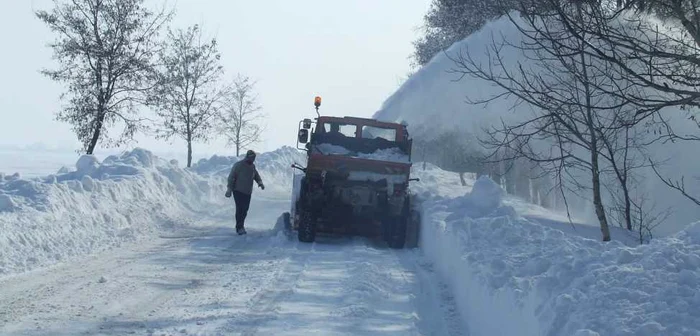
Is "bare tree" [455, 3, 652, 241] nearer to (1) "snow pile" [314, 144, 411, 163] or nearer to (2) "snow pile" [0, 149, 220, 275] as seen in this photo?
(1) "snow pile" [314, 144, 411, 163]

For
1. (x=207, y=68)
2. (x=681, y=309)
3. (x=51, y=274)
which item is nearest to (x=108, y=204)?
(x=51, y=274)

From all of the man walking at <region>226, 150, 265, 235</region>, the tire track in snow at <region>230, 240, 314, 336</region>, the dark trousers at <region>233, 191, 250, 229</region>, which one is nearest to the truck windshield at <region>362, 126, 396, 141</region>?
the man walking at <region>226, 150, 265, 235</region>

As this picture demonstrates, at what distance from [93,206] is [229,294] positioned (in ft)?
21.2

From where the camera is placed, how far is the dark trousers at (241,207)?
1407 centimetres

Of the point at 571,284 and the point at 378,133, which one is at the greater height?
the point at 378,133

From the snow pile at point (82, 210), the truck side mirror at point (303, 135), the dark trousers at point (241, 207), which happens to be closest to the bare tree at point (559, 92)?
the truck side mirror at point (303, 135)

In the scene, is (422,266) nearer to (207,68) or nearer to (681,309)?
(681,309)

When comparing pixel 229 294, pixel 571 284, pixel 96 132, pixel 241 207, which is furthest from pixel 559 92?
pixel 96 132

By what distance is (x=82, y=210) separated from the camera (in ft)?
42.7

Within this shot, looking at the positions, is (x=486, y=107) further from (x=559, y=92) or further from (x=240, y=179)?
(x=240, y=179)

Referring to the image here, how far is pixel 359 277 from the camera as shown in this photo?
937 centimetres

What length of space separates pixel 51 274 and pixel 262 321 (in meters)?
3.39

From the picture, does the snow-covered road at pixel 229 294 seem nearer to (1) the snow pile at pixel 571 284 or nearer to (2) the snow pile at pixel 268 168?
(1) the snow pile at pixel 571 284

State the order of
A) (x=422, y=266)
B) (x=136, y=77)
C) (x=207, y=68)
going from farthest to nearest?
(x=207, y=68), (x=136, y=77), (x=422, y=266)
